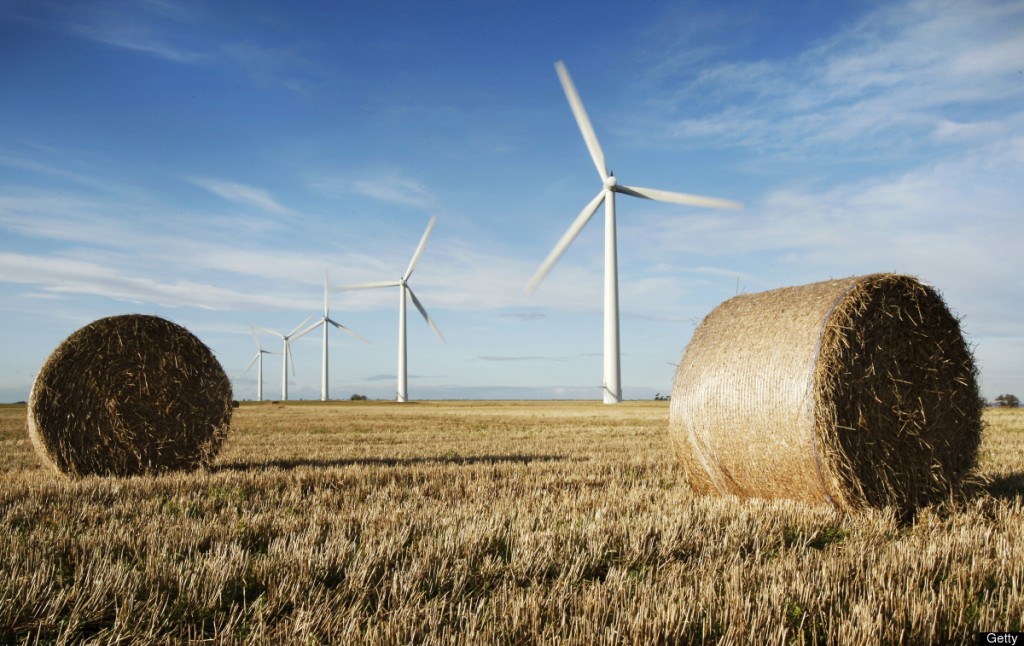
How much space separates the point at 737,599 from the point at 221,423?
33.9 feet

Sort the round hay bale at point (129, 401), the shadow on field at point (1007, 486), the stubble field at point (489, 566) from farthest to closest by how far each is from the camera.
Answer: the round hay bale at point (129, 401), the shadow on field at point (1007, 486), the stubble field at point (489, 566)

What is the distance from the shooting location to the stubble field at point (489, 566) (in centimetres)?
406

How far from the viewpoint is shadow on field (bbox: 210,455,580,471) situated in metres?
12.2

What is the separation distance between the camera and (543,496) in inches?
334

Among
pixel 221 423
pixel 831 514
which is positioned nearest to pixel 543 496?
pixel 831 514

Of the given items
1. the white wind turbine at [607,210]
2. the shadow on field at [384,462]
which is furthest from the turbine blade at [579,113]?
the shadow on field at [384,462]

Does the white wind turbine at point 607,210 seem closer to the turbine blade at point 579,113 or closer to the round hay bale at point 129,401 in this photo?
the turbine blade at point 579,113

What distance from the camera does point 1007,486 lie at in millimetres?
9594

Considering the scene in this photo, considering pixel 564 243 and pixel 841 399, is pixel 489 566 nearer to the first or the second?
pixel 841 399

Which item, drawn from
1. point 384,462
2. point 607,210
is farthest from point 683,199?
point 384,462

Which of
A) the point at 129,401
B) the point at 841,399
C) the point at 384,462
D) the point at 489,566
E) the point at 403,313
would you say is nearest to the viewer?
the point at 489,566

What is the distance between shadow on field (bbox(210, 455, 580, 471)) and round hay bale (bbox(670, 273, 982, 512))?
4.48 meters

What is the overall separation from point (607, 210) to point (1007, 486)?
1151 inches

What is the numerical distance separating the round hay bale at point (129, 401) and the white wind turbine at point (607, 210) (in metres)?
21.9
